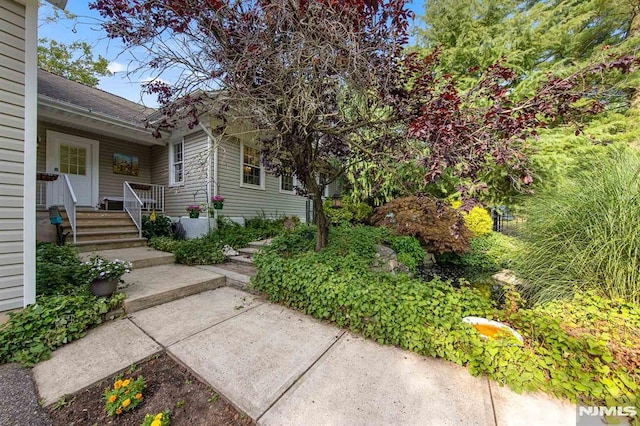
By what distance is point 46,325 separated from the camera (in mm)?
2389

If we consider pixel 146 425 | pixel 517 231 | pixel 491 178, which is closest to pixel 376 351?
pixel 146 425

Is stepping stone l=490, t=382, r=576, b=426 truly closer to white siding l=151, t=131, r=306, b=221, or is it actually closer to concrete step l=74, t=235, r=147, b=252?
white siding l=151, t=131, r=306, b=221

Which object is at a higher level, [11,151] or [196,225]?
[11,151]

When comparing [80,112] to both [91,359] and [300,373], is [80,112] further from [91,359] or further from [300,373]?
[300,373]

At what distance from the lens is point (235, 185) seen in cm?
746

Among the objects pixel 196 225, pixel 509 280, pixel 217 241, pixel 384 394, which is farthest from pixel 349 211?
pixel 384 394

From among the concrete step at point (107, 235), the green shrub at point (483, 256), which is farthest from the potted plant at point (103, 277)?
the green shrub at point (483, 256)

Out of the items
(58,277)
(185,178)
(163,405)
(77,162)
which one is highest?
(77,162)

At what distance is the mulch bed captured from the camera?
62.7 inches

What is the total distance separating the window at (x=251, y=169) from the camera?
308 inches

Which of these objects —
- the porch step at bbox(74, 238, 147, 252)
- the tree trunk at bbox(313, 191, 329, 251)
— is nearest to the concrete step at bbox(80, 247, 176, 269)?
the porch step at bbox(74, 238, 147, 252)

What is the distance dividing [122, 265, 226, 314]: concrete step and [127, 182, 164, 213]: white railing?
370 cm

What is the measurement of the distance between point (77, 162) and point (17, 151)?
553cm

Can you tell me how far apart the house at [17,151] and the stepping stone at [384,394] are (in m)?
3.23
